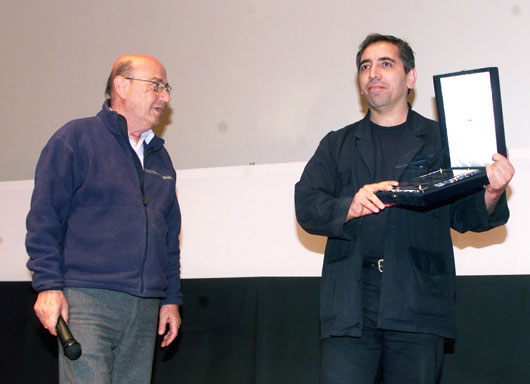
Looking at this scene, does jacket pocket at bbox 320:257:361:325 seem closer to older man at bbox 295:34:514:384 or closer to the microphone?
older man at bbox 295:34:514:384

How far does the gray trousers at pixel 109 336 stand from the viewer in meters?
1.83

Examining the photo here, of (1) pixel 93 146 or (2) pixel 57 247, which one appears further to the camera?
(1) pixel 93 146

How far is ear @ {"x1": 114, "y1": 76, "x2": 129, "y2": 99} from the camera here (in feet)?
7.37

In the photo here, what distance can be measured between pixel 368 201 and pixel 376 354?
1.53 feet

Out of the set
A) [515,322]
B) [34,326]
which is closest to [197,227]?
[34,326]

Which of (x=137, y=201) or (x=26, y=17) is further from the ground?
(x=26, y=17)

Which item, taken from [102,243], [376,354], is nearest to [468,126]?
[376,354]

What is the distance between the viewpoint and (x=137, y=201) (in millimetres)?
2037

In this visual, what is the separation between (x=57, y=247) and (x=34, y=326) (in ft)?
4.61

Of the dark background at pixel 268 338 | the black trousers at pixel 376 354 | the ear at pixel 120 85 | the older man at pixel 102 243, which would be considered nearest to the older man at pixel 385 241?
the black trousers at pixel 376 354

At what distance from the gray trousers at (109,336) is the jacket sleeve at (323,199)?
0.60 m

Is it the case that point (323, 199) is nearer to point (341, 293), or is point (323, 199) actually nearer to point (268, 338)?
point (341, 293)

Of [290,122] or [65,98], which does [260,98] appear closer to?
[290,122]

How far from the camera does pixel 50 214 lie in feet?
6.22
